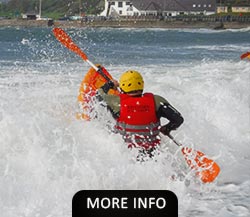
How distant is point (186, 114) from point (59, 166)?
302cm

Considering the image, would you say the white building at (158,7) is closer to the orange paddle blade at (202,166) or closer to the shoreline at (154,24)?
the shoreline at (154,24)

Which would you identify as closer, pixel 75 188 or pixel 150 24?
pixel 75 188

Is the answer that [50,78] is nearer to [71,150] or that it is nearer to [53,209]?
[71,150]

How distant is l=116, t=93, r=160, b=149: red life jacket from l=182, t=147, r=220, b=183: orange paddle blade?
0.58m

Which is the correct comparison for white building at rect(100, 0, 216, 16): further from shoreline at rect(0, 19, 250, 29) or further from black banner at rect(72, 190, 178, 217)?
black banner at rect(72, 190, 178, 217)

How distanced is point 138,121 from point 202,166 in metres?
0.95

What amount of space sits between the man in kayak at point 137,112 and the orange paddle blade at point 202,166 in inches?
19.4

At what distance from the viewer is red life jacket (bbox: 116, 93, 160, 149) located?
5137mm

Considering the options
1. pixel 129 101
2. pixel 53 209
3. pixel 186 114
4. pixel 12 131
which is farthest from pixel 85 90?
pixel 53 209

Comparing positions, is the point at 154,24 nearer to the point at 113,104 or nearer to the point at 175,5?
the point at 175,5

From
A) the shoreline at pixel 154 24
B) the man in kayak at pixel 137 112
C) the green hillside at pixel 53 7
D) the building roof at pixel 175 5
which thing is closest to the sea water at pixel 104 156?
the man in kayak at pixel 137 112

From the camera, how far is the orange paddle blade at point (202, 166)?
5535 millimetres

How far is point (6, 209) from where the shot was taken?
475 centimetres

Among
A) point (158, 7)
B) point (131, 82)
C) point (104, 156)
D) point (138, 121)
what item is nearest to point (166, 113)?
point (138, 121)
